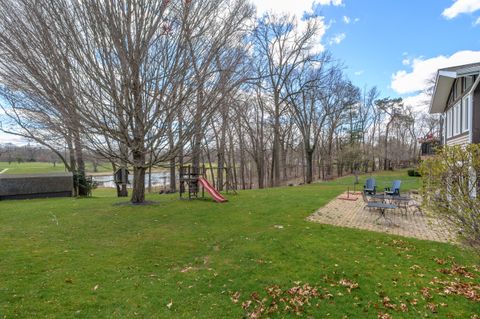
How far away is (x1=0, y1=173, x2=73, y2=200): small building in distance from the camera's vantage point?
11.6 meters

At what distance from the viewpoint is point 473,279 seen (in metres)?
4.21

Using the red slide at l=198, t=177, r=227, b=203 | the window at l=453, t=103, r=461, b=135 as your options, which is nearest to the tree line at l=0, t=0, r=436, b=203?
the red slide at l=198, t=177, r=227, b=203

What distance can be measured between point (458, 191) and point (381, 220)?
540cm

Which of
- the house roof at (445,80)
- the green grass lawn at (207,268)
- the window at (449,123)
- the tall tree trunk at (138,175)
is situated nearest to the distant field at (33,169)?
the tall tree trunk at (138,175)

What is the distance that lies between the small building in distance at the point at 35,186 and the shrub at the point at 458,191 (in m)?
14.9

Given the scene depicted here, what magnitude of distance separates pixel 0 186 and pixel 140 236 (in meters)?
9.62

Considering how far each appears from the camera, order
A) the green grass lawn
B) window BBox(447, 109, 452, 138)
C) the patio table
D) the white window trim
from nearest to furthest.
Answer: the green grass lawn → the patio table → the white window trim → window BBox(447, 109, 452, 138)

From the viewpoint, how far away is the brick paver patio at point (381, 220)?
6785 mm

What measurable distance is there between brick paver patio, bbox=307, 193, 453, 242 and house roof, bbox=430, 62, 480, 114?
5.35 metres

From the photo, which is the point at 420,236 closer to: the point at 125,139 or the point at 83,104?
the point at 125,139

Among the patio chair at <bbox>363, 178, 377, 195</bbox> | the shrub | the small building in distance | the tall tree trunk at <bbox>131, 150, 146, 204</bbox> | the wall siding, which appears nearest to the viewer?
the shrub

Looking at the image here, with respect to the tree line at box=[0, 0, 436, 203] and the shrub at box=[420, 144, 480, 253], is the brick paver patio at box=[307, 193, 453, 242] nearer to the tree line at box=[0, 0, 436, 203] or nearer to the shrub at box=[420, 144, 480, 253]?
the shrub at box=[420, 144, 480, 253]

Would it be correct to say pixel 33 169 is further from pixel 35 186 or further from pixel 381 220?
pixel 381 220

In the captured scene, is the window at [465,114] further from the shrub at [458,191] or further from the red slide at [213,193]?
the red slide at [213,193]
